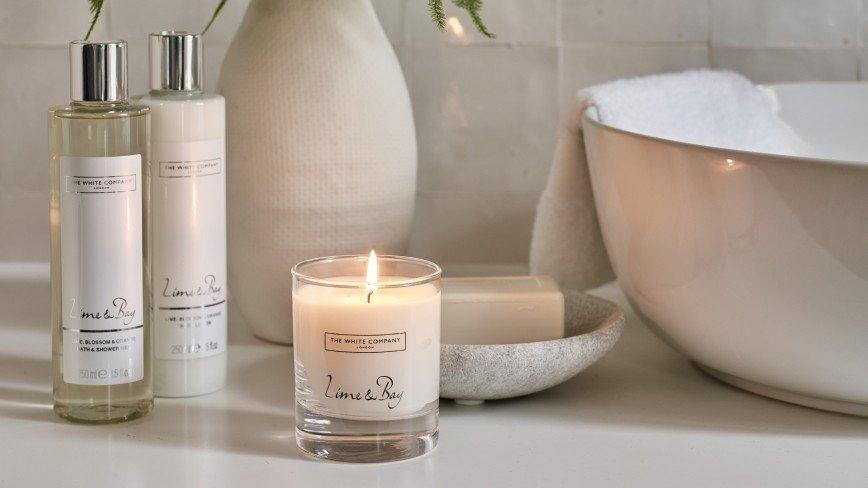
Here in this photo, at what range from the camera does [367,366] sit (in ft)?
2.01

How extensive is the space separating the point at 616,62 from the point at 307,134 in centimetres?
39

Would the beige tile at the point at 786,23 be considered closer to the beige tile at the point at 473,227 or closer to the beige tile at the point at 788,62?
the beige tile at the point at 788,62

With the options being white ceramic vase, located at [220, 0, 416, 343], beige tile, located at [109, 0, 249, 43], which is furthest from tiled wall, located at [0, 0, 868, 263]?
white ceramic vase, located at [220, 0, 416, 343]

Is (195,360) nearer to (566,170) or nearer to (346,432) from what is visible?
(346,432)

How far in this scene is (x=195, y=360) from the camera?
0.74 m

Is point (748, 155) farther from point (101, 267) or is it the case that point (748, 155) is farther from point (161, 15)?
point (161, 15)

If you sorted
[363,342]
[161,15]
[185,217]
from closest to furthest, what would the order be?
[363,342]
[185,217]
[161,15]

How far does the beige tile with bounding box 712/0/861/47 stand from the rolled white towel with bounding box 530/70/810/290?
4.0 inches

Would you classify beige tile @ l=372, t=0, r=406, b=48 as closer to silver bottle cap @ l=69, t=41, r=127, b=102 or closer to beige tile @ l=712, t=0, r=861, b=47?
beige tile @ l=712, t=0, r=861, b=47

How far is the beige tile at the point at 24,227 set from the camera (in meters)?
1.07

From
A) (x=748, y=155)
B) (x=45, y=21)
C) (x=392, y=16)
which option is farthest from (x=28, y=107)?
(x=748, y=155)

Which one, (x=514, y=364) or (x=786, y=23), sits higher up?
(x=786, y=23)

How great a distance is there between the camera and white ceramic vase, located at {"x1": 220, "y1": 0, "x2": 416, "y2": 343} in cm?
80

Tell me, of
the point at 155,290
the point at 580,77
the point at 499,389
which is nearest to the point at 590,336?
the point at 499,389
